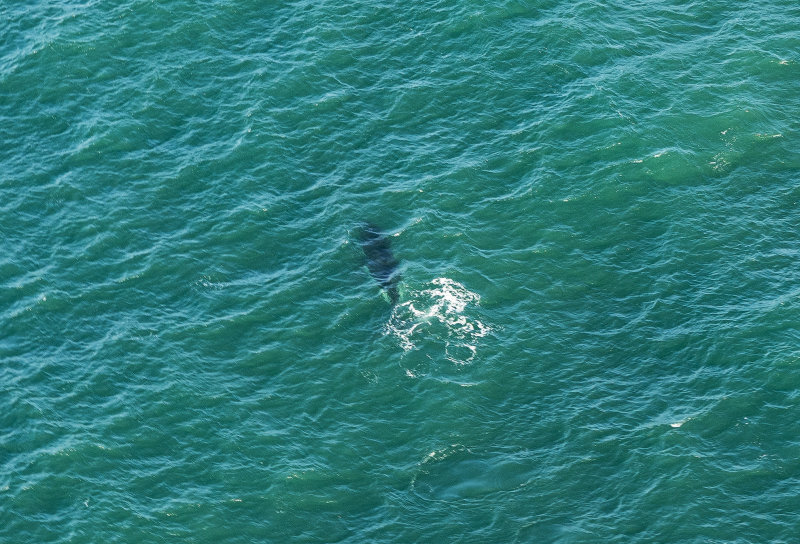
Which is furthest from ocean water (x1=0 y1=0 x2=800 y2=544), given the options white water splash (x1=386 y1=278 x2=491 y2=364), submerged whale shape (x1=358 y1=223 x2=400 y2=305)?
submerged whale shape (x1=358 y1=223 x2=400 y2=305)

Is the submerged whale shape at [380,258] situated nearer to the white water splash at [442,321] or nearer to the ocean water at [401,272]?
the ocean water at [401,272]

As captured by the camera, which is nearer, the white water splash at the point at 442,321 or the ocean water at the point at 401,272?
the ocean water at the point at 401,272

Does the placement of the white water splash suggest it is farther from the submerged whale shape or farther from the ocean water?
the submerged whale shape

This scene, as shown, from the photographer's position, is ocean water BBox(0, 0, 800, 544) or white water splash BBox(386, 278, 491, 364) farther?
white water splash BBox(386, 278, 491, 364)

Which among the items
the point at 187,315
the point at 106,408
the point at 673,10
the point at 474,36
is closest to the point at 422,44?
the point at 474,36

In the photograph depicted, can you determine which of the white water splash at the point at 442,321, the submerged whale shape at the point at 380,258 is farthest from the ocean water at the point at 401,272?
the submerged whale shape at the point at 380,258
